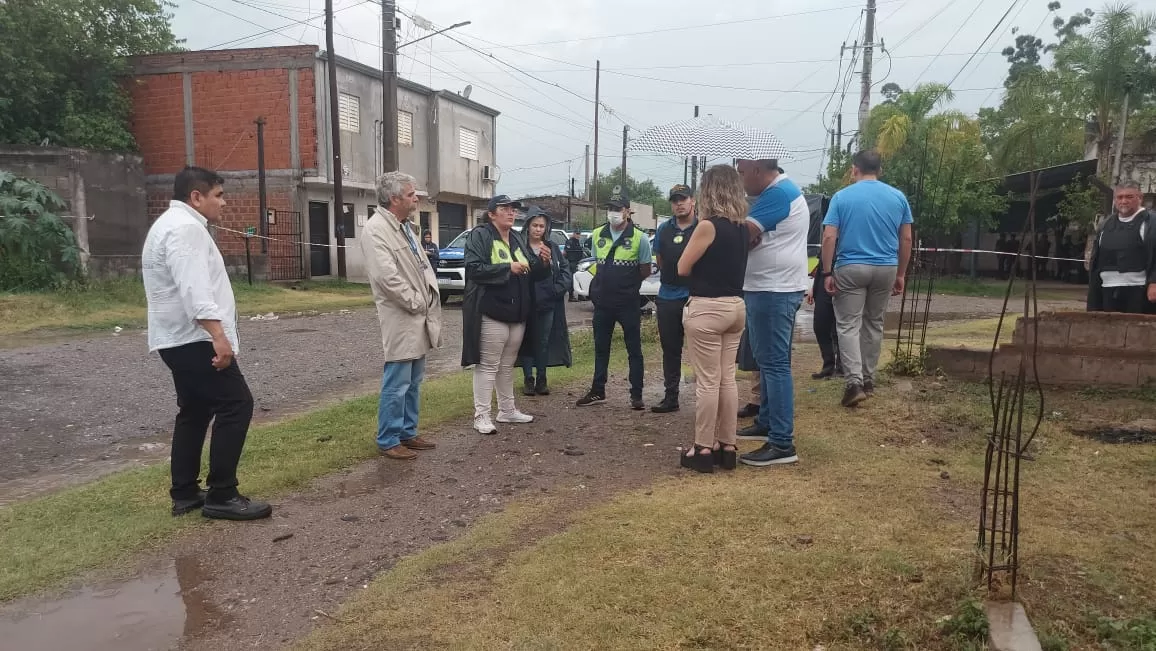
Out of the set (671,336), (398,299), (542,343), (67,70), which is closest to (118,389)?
(542,343)

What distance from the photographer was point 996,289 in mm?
20547

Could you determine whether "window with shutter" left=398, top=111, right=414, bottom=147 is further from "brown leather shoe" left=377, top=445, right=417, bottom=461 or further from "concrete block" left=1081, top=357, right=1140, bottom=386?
"concrete block" left=1081, top=357, right=1140, bottom=386

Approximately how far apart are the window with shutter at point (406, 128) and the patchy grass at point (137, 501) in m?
21.7

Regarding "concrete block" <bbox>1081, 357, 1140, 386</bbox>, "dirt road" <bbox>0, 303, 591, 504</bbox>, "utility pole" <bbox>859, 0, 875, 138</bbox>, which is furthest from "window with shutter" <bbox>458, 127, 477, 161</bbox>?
"concrete block" <bbox>1081, 357, 1140, 386</bbox>

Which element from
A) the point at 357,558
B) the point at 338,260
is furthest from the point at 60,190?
the point at 357,558

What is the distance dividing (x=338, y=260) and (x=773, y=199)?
20.7 metres

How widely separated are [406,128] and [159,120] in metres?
7.59

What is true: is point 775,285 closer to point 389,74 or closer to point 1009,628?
point 1009,628

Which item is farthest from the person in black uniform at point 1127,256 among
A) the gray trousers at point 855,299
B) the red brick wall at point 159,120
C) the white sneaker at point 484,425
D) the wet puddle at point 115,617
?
the red brick wall at point 159,120

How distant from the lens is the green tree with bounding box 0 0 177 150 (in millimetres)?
21172

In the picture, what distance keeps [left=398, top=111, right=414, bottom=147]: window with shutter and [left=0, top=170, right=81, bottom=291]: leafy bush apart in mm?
12938

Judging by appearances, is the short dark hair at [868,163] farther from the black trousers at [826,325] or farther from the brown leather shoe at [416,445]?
the brown leather shoe at [416,445]

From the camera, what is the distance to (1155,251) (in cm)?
582

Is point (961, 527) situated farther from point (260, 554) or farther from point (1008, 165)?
point (1008, 165)
